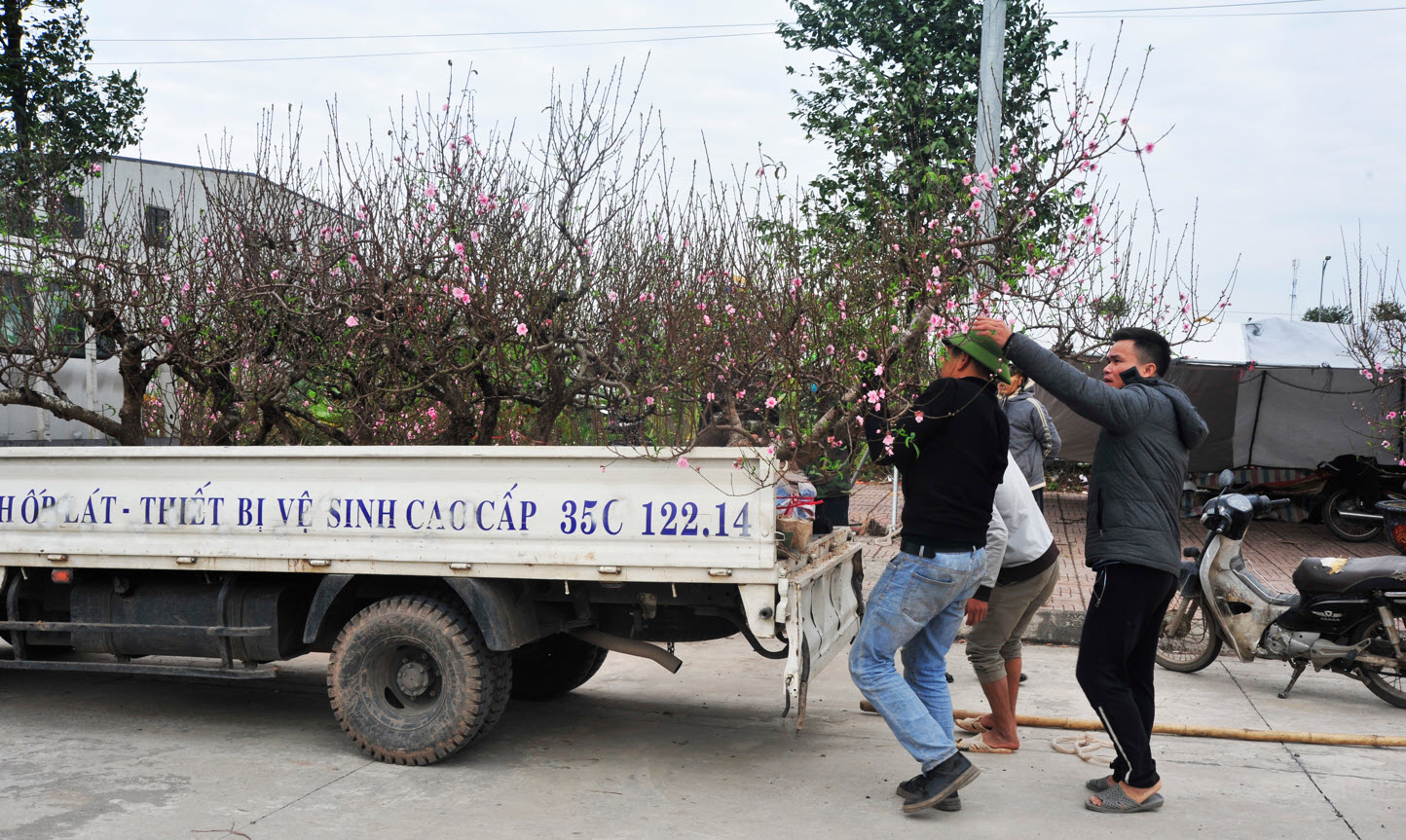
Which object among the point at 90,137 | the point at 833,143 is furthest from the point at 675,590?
the point at 90,137

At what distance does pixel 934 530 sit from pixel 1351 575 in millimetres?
3423

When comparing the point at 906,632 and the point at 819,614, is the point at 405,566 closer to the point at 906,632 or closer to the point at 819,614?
the point at 819,614

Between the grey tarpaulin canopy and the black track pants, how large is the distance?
880cm

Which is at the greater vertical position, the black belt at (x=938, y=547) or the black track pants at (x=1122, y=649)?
the black belt at (x=938, y=547)

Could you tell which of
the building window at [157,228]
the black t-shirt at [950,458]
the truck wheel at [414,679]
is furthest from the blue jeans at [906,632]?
the building window at [157,228]

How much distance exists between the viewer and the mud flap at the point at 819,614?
4539 millimetres

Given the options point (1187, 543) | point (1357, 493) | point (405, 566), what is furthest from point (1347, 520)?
point (405, 566)

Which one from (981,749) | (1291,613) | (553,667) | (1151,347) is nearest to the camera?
(1151,347)

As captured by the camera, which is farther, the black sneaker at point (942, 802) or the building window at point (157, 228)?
the building window at point (157, 228)

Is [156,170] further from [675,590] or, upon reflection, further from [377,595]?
[675,590]

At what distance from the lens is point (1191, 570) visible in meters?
6.75

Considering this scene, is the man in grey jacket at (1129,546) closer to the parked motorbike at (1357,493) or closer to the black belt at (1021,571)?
the black belt at (1021,571)

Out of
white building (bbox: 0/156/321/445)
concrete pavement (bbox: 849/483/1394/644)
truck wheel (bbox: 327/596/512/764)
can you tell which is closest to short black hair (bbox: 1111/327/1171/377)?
truck wheel (bbox: 327/596/512/764)

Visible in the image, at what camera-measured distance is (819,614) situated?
4.98 m
